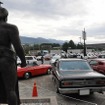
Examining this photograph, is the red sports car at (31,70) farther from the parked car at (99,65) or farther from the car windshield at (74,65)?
the car windshield at (74,65)

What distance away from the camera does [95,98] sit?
10336 mm

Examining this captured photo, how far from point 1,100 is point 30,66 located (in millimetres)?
12532

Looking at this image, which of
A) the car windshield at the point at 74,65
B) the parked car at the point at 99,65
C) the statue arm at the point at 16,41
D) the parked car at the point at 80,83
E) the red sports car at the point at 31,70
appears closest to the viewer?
the statue arm at the point at 16,41

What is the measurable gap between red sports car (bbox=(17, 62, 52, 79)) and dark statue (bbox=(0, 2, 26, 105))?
11.6 meters

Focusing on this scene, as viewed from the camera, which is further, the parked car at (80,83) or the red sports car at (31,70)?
the red sports car at (31,70)

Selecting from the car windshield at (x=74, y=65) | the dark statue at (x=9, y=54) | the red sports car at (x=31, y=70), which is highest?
the dark statue at (x=9, y=54)

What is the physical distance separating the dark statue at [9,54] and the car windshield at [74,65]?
6407mm

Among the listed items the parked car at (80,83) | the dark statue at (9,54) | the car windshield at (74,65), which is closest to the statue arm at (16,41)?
the dark statue at (9,54)

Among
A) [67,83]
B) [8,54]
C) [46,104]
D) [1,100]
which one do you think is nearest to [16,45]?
[8,54]

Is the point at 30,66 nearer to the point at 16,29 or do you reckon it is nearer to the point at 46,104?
the point at 46,104

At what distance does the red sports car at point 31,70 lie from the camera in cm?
1672

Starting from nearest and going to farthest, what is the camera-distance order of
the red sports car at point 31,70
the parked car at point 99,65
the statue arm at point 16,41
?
the statue arm at point 16,41
the parked car at point 99,65
the red sports car at point 31,70

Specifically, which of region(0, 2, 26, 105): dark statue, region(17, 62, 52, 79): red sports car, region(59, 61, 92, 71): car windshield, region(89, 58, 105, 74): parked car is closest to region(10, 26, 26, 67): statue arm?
region(0, 2, 26, 105): dark statue

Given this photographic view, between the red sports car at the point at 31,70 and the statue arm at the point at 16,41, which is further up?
the statue arm at the point at 16,41
